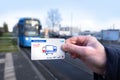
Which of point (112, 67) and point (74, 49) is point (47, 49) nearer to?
point (74, 49)

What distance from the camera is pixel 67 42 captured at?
236cm

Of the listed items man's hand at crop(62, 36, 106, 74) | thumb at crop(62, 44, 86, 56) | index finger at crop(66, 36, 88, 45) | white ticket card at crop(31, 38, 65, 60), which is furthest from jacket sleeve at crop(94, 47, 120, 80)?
white ticket card at crop(31, 38, 65, 60)

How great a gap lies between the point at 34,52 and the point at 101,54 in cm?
57

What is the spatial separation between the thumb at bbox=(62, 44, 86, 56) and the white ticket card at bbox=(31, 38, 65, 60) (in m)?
0.07

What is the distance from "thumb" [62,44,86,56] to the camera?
210cm

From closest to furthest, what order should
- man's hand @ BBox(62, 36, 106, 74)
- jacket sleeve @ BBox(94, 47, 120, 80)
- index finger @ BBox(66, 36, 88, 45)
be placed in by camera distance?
jacket sleeve @ BBox(94, 47, 120, 80) → man's hand @ BBox(62, 36, 106, 74) → index finger @ BBox(66, 36, 88, 45)

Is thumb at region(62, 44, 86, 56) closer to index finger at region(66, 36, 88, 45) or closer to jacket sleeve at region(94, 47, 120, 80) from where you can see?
index finger at region(66, 36, 88, 45)

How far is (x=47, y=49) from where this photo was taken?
2.41 m

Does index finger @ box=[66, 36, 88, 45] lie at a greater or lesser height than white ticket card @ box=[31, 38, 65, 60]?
greater

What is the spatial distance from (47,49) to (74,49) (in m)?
0.28

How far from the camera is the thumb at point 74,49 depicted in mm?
2105

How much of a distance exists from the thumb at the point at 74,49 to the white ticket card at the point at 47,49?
0.07 meters

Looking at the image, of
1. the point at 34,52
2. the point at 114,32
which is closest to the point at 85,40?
the point at 34,52

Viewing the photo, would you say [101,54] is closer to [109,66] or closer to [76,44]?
[109,66]
